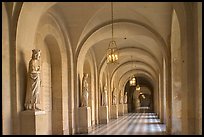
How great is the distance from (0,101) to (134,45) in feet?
51.4

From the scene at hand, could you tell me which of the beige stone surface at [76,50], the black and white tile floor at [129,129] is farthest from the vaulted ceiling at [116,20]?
the black and white tile floor at [129,129]

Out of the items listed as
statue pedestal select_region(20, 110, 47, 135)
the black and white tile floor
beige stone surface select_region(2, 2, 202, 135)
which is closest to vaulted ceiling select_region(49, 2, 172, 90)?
beige stone surface select_region(2, 2, 202, 135)

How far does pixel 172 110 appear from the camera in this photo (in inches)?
610

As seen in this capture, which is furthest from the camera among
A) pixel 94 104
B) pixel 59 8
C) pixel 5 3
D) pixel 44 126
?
pixel 94 104

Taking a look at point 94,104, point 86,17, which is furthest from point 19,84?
point 94,104

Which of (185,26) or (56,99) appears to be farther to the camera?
(56,99)

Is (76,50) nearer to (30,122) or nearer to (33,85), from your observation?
(33,85)

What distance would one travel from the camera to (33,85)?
32.8ft

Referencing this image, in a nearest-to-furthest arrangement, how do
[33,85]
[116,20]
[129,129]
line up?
[33,85], [116,20], [129,129]

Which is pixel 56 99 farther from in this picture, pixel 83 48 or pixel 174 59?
pixel 174 59

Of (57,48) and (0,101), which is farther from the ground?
(57,48)

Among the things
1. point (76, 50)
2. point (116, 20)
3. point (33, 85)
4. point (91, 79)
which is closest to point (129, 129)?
point (91, 79)

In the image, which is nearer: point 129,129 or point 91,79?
point 129,129

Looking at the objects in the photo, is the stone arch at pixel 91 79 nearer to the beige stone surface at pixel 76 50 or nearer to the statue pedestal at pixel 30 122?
the beige stone surface at pixel 76 50
